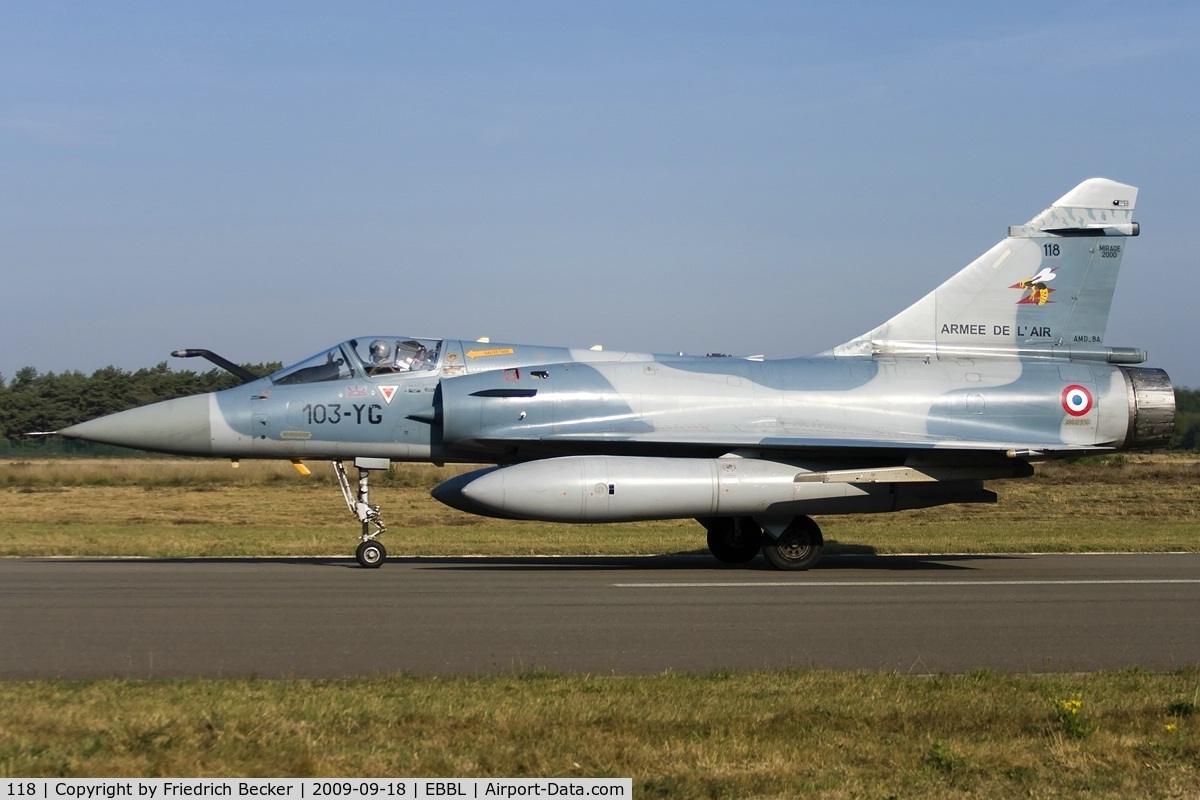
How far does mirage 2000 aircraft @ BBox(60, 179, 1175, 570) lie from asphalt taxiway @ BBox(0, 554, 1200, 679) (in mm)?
986

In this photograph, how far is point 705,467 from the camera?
14.5 metres

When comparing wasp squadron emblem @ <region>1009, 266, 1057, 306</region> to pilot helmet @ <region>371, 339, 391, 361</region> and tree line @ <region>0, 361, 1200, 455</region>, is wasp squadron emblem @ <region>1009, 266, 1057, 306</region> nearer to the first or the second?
pilot helmet @ <region>371, 339, 391, 361</region>

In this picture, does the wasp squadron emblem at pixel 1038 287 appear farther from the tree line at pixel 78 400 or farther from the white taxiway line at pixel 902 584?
→ the tree line at pixel 78 400

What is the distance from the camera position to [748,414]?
1557 centimetres

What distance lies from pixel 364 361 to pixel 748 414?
4.85 metres

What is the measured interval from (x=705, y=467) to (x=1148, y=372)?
6705mm

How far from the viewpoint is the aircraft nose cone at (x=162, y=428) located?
14.7 meters

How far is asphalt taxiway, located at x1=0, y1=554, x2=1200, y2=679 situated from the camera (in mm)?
8547

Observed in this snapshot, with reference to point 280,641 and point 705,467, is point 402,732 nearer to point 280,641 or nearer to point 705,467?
point 280,641

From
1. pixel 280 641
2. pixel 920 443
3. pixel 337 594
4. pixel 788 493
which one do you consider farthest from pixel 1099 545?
pixel 280 641

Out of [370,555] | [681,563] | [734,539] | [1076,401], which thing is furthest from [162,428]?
[1076,401]

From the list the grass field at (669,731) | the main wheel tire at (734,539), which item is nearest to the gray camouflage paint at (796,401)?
the main wheel tire at (734,539)

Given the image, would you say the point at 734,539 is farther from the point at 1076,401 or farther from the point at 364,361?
the point at 364,361
